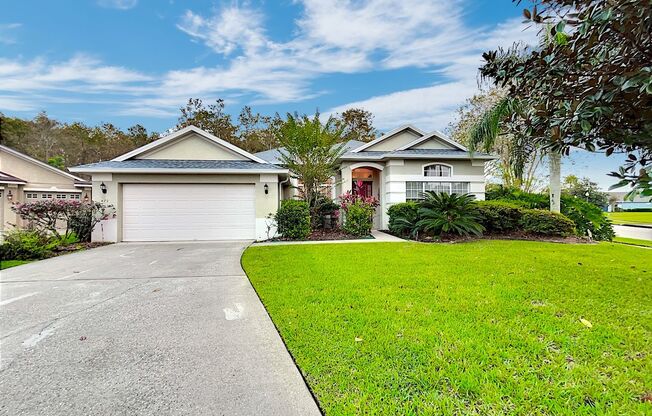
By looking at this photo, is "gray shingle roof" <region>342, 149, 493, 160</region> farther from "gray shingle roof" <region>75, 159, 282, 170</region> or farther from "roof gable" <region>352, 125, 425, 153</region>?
"gray shingle roof" <region>75, 159, 282, 170</region>

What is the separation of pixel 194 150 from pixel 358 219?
743 cm

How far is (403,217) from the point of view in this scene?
12.3 m

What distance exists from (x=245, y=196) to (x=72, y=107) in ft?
54.8

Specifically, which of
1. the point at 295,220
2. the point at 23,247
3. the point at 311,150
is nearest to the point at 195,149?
the point at 311,150

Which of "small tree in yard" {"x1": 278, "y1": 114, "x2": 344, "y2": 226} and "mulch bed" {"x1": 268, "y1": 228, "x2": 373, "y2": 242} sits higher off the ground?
"small tree in yard" {"x1": 278, "y1": 114, "x2": 344, "y2": 226}

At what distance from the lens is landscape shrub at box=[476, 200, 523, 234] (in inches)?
451

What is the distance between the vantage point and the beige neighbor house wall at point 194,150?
13.4 meters

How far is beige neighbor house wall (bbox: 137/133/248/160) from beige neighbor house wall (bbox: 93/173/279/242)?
5.01 ft

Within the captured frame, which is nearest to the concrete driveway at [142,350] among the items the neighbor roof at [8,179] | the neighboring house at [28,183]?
the neighbor roof at [8,179]

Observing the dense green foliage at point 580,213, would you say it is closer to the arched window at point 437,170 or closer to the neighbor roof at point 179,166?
the arched window at point 437,170

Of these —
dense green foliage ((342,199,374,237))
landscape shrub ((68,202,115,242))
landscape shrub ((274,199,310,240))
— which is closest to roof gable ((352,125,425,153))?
dense green foliage ((342,199,374,237))

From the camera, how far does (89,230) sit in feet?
37.7

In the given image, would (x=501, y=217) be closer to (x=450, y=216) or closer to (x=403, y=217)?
(x=450, y=216)

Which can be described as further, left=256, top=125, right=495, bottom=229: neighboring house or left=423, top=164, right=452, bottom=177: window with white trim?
left=423, top=164, right=452, bottom=177: window with white trim
